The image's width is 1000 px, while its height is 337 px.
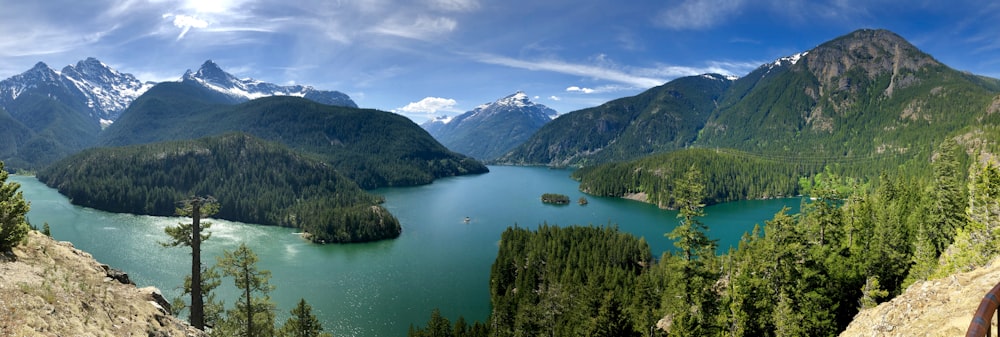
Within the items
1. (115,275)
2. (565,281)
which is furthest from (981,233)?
(115,275)

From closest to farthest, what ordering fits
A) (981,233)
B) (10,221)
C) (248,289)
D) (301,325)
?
(10,221) < (981,233) < (248,289) < (301,325)

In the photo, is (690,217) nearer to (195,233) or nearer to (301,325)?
(195,233)

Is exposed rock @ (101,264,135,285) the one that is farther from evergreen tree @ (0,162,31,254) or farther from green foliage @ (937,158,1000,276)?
green foliage @ (937,158,1000,276)

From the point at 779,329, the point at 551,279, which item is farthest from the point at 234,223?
the point at 779,329

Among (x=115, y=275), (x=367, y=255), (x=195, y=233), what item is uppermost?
(x=195, y=233)

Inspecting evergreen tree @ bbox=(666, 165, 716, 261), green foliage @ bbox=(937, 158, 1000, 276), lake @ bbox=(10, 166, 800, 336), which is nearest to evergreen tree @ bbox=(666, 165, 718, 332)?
evergreen tree @ bbox=(666, 165, 716, 261)

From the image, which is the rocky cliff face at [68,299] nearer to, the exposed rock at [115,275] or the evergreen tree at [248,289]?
the exposed rock at [115,275]

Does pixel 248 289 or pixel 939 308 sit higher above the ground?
pixel 939 308

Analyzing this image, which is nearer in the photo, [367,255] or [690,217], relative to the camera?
[690,217]

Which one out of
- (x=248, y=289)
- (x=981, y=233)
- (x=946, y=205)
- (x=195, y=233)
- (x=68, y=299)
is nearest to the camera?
(x=68, y=299)
